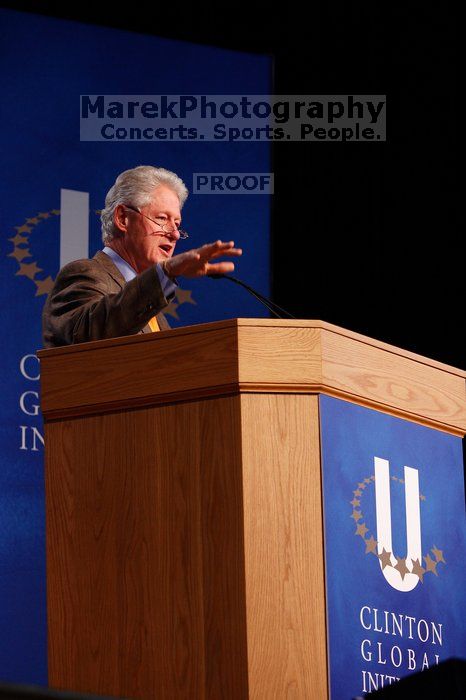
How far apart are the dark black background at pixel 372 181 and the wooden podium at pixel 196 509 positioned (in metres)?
2.40

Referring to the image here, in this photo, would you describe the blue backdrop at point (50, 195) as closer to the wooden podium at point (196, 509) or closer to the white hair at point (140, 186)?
the white hair at point (140, 186)

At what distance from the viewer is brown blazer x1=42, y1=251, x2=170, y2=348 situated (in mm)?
2410

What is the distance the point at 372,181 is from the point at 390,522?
2.68m

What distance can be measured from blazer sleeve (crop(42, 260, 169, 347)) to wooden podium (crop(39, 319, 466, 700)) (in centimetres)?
13

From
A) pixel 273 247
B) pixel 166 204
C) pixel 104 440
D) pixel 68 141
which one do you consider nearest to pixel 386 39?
pixel 273 247

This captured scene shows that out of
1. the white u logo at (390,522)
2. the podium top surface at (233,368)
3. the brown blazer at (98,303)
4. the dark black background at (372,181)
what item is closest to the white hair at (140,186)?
the brown blazer at (98,303)

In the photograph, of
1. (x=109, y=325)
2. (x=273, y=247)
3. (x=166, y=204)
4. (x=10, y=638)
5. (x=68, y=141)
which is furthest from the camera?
(x=273, y=247)

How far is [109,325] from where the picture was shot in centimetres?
246

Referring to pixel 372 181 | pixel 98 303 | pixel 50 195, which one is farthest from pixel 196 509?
pixel 372 181

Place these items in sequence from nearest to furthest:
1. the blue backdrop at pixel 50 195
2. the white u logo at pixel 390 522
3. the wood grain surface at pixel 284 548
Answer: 1. the wood grain surface at pixel 284 548
2. the white u logo at pixel 390 522
3. the blue backdrop at pixel 50 195

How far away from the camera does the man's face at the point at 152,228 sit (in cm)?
305

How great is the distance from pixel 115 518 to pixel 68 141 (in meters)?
2.21

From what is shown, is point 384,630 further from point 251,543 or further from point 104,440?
point 104,440

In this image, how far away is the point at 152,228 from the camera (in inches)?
121
